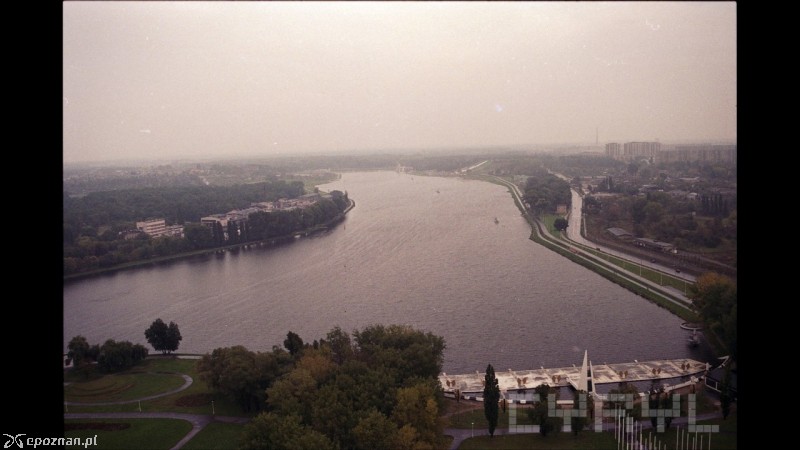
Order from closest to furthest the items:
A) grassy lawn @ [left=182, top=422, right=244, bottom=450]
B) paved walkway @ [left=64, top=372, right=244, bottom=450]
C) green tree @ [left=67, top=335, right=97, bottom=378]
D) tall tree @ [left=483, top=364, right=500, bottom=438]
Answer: tall tree @ [left=483, top=364, right=500, bottom=438] < grassy lawn @ [left=182, top=422, right=244, bottom=450] < paved walkway @ [left=64, top=372, right=244, bottom=450] < green tree @ [left=67, top=335, right=97, bottom=378]

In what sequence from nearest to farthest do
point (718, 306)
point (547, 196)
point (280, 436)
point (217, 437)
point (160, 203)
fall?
point (280, 436) → point (217, 437) → point (718, 306) → point (547, 196) → point (160, 203)

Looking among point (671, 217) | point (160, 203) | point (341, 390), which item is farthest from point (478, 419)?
point (160, 203)

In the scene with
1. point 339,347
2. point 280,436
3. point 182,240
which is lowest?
point 280,436

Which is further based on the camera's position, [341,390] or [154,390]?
[154,390]

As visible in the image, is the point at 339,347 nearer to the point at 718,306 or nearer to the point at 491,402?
the point at 491,402

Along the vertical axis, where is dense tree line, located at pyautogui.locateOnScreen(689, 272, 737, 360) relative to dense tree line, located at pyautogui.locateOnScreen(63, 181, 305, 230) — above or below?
below

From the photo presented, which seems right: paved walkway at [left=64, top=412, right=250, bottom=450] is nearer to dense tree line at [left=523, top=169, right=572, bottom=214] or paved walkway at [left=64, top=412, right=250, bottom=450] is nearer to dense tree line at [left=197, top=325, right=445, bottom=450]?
dense tree line at [left=197, top=325, right=445, bottom=450]
